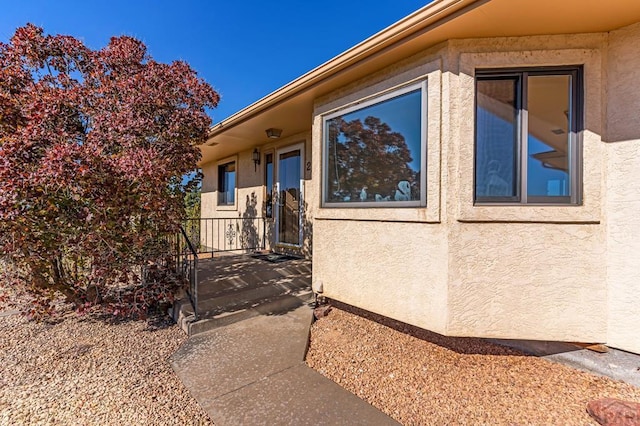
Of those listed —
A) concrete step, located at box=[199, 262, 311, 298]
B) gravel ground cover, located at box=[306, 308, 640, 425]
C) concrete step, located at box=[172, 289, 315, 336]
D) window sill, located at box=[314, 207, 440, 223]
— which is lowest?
gravel ground cover, located at box=[306, 308, 640, 425]

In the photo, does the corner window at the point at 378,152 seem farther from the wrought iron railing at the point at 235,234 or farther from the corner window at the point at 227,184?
the corner window at the point at 227,184

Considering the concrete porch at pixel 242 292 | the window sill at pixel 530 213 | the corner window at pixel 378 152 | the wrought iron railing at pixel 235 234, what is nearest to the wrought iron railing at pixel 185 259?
the concrete porch at pixel 242 292

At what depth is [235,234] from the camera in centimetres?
876

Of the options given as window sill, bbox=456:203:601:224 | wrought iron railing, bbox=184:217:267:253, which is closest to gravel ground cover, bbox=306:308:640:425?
window sill, bbox=456:203:601:224

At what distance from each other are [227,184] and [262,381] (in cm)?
777

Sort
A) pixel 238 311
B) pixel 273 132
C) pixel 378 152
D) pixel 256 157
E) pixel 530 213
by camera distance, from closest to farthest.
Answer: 1. pixel 530 213
2. pixel 378 152
3. pixel 238 311
4. pixel 273 132
5. pixel 256 157

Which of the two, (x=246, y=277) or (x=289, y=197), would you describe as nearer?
(x=246, y=277)

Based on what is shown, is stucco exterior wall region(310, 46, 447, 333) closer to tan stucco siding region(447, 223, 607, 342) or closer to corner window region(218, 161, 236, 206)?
tan stucco siding region(447, 223, 607, 342)

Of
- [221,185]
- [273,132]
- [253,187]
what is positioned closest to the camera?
[273,132]

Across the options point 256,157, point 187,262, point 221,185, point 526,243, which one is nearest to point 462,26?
point 526,243

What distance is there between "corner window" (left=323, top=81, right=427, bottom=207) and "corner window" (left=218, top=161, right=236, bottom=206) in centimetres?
550

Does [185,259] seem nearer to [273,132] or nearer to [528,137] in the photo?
[273,132]

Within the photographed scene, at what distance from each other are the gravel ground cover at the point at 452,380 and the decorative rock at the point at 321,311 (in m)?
0.45

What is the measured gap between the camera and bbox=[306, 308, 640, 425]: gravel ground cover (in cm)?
237
